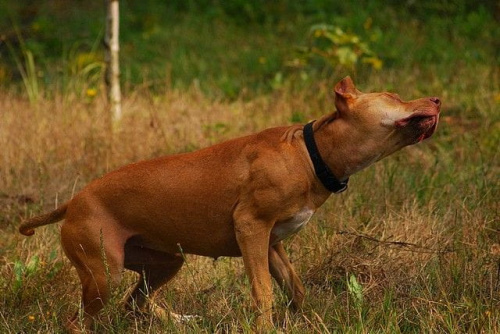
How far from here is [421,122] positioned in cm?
471

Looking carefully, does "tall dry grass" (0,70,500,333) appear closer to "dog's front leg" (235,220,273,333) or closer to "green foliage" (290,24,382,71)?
"dog's front leg" (235,220,273,333)

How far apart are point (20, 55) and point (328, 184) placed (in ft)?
28.1

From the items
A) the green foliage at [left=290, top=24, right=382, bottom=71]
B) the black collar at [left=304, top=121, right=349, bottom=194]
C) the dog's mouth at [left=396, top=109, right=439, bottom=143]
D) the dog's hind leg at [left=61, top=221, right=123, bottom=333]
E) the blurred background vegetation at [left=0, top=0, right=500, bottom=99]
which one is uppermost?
the dog's mouth at [left=396, top=109, right=439, bottom=143]

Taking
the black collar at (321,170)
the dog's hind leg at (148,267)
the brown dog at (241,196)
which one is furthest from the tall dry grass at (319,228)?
the black collar at (321,170)

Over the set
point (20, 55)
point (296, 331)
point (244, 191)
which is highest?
point (244, 191)

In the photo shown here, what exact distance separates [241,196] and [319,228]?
53.3 inches

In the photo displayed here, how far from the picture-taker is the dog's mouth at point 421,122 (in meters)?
4.68

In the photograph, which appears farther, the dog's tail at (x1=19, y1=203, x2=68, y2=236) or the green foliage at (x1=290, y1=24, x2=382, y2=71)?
the green foliage at (x1=290, y1=24, x2=382, y2=71)

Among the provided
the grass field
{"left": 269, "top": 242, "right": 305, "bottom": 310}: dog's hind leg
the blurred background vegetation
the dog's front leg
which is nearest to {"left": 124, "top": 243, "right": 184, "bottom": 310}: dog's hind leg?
the grass field

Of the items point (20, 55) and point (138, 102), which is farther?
point (20, 55)

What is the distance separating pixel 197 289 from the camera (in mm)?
5297

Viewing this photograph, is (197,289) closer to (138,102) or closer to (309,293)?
(309,293)

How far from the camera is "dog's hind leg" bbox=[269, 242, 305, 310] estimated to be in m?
5.23

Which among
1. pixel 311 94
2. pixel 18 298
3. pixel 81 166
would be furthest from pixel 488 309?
pixel 311 94
